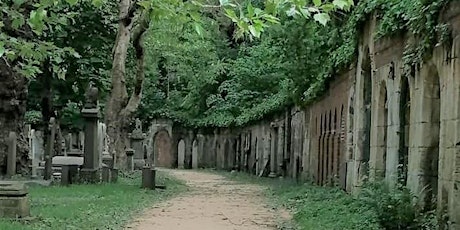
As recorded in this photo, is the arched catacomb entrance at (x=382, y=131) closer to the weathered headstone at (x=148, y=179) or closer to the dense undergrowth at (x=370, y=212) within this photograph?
the dense undergrowth at (x=370, y=212)

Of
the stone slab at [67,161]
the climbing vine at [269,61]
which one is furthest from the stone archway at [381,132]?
the stone slab at [67,161]

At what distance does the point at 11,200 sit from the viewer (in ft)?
36.7

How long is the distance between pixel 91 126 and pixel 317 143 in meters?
7.25

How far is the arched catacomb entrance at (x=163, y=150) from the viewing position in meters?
47.5

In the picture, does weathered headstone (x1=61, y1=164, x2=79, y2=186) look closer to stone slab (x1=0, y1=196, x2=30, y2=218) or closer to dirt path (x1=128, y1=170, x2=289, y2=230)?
dirt path (x1=128, y1=170, x2=289, y2=230)

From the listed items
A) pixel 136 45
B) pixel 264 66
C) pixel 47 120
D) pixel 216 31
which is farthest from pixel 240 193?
pixel 216 31

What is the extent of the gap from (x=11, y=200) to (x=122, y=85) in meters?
14.4

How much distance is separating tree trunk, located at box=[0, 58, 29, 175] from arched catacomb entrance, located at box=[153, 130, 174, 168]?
84.9ft

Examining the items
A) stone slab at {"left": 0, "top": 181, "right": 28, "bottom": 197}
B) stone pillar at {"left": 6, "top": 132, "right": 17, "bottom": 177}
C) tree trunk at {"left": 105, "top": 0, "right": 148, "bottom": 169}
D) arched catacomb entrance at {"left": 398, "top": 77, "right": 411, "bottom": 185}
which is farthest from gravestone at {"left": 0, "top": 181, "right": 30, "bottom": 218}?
tree trunk at {"left": 105, "top": 0, "right": 148, "bottom": 169}

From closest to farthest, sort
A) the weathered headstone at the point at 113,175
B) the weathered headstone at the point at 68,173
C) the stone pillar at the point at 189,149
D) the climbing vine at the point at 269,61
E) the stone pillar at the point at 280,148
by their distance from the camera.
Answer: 1. the climbing vine at the point at 269,61
2. the weathered headstone at the point at 68,173
3. the weathered headstone at the point at 113,175
4. the stone pillar at the point at 280,148
5. the stone pillar at the point at 189,149

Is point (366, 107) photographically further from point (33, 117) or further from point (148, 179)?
point (33, 117)

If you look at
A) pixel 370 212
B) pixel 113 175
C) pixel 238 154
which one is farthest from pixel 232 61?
pixel 370 212

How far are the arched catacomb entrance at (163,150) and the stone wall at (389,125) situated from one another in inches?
803

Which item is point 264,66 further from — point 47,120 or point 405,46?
point 405,46
